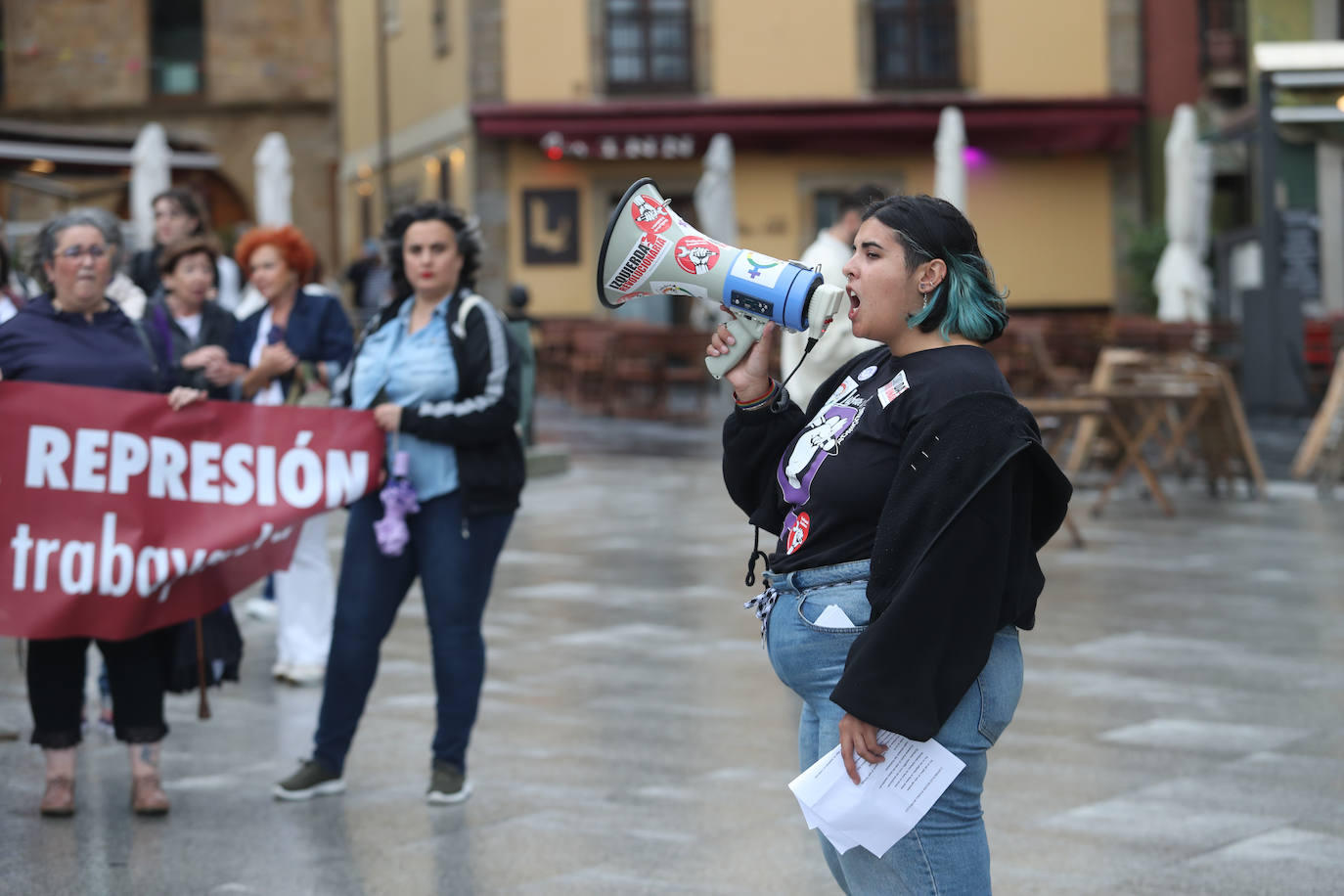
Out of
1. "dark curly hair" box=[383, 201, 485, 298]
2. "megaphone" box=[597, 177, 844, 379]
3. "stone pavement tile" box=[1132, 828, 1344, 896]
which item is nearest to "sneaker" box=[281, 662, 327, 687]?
"dark curly hair" box=[383, 201, 485, 298]

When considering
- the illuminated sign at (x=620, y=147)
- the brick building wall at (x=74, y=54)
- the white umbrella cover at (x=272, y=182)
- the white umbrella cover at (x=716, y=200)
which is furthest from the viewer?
the brick building wall at (x=74, y=54)

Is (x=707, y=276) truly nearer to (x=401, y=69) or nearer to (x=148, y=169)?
(x=148, y=169)

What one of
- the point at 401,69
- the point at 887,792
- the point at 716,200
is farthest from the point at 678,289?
the point at 401,69

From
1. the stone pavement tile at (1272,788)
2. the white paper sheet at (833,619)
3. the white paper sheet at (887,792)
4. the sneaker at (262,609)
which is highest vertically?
the white paper sheet at (833,619)

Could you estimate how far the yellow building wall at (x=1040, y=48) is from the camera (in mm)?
30406

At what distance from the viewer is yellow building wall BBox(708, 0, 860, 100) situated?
3016 centimetres

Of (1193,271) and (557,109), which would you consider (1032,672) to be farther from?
(557,109)

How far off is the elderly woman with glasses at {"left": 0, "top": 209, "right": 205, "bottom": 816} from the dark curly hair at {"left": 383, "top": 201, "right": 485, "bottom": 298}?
781 millimetres

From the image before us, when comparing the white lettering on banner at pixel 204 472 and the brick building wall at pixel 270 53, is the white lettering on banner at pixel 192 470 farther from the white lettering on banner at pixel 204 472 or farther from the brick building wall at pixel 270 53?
the brick building wall at pixel 270 53

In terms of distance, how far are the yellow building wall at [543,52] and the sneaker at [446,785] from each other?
25156 millimetres

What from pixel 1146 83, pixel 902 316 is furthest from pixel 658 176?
pixel 902 316

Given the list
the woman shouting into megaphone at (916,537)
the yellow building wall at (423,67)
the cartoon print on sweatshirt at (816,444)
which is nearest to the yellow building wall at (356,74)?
the yellow building wall at (423,67)

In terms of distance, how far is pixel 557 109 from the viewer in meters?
29.5

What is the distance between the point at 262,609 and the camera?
30.1 ft
